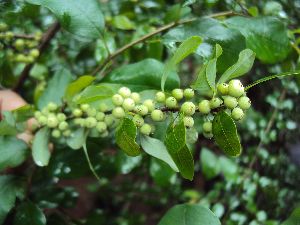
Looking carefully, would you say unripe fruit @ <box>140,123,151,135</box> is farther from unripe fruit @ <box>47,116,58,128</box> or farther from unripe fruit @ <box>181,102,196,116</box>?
unripe fruit @ <box>47,116,58,128</box>

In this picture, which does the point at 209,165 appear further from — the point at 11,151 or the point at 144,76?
the point at 11,151

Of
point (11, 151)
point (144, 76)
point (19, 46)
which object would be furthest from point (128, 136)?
point (19, 46)

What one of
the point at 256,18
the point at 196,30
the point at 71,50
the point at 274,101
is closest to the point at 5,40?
the point at 71,50

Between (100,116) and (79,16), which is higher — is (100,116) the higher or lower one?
A: the lower one

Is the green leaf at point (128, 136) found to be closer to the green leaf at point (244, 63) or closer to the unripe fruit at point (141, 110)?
the unripe fruit at point (141, 110)

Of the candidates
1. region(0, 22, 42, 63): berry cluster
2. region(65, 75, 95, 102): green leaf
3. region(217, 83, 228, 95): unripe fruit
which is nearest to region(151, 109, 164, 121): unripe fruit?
region(217, 83, 228, 95): unripe fruit

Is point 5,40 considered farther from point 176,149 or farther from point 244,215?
point 244,215
